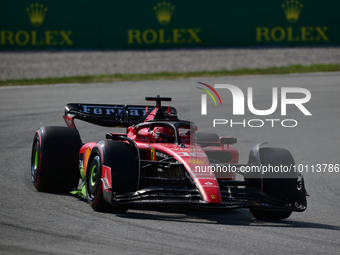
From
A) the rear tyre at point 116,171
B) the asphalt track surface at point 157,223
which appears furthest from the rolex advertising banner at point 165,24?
the rear tyre at point 116,171

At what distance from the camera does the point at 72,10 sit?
2181 centimetres

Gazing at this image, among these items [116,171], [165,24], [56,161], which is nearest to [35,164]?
[56,161]

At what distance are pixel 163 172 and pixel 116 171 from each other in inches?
24.8

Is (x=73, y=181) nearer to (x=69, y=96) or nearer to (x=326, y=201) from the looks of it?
(x=326, y=201)

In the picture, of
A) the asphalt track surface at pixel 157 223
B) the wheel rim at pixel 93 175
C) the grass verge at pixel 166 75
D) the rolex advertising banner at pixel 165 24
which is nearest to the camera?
the asphalt track surface at pixel 157 223

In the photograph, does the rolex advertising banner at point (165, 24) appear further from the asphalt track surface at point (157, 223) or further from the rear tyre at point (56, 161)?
the rear tyre at point (56, 161)

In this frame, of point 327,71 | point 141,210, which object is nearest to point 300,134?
point 141,210

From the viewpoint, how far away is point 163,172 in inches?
249

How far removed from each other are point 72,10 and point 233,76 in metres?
7.15

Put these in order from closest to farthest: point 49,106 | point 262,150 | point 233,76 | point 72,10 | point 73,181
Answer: point 262,150 < point 73,181 < point 49,106 < point 233,76 < point 72,10

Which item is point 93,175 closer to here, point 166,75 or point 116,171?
point 116,171

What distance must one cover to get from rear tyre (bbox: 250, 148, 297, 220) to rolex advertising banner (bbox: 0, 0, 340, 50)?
55.0 feet

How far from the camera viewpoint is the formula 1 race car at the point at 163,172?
5.76 m

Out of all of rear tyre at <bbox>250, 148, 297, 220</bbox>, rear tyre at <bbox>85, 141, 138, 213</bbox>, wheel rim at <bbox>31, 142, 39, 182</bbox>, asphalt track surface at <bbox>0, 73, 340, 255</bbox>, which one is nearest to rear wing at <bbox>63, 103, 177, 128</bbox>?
wheel rim at <bbox>31, 142, 39, 182</bbox>
